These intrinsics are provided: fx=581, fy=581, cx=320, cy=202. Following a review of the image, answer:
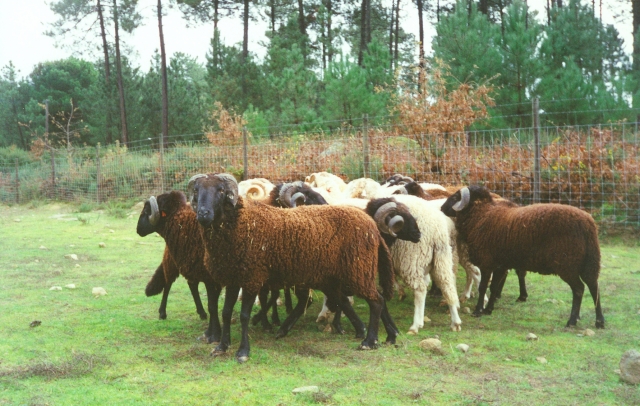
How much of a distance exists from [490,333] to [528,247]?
111cm

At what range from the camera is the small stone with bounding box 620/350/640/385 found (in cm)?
425

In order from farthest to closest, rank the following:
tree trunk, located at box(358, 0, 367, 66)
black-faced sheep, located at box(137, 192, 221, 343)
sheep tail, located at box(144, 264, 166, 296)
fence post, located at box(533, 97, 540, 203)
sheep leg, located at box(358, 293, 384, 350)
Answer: tree trunk, located at box(358, 0, 367, 66) < fence post, located at box(533, 97, 540, 203) < sheep tail, located at box(144, 264, 166, 296) < black-faced sheep, located at box(137, 192, 221, 343) < sheep leg, located at box(358, 293, 384, 350)

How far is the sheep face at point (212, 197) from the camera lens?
4840 mm

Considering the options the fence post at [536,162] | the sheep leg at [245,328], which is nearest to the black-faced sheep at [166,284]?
the sheep leg at [245,328]

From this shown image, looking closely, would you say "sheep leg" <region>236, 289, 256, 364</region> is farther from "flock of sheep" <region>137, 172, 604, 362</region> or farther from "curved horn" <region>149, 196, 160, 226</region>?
"curved horn" <region>149, 196, 160, 226</region>

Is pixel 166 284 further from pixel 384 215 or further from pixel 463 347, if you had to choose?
pixel 463 347

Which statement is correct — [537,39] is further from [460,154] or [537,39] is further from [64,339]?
[64,339]

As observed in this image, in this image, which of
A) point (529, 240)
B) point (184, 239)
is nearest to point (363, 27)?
point (529, 240)

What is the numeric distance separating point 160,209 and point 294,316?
5.83ft

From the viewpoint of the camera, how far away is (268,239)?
5258mm

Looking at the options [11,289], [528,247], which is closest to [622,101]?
[528,247]

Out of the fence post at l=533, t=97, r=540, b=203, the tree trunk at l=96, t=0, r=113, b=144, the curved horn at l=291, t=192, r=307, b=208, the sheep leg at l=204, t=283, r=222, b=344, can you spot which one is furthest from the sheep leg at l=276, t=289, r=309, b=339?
the tree trunk at l=96, t=0, r=113, b=144

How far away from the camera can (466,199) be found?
714cm

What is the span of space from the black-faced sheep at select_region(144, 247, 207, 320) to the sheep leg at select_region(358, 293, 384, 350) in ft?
6.39
